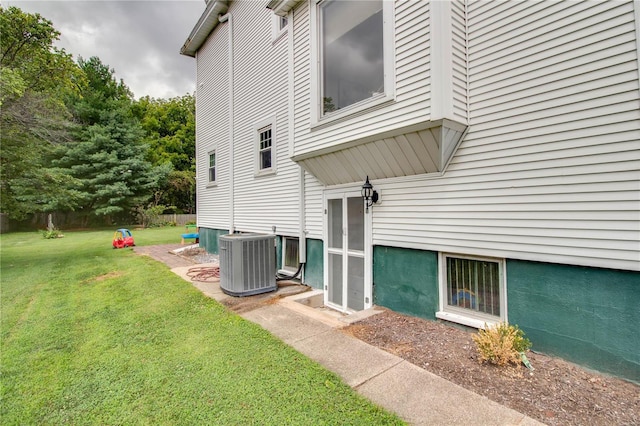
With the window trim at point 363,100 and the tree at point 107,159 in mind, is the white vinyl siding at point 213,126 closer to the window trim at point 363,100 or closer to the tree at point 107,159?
the window trim at point 363,100

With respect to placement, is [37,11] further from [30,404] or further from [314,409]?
[314,409]

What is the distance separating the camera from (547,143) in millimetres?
2953

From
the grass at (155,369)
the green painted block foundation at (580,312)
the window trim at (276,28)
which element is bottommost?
the grass at (155,369)

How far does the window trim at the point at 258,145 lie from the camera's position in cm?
717

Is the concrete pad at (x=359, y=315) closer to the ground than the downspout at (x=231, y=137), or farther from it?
closer to the ground

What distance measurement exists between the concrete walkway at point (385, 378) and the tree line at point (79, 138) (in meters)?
8.21

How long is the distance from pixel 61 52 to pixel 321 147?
10.4 metres

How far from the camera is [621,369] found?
8.34 ft

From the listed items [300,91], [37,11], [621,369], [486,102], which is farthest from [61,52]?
[621,369]

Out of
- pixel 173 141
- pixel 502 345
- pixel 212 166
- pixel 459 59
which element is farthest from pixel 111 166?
pixel 502 345

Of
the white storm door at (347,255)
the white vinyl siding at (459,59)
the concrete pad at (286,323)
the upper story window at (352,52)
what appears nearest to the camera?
the white vinyl siding at (459,59)

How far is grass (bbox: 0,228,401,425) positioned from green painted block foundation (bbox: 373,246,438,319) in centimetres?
180

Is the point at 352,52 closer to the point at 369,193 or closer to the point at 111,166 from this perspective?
the point at 369,193

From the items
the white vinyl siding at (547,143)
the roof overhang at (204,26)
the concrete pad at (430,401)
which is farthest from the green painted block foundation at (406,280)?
the roof overhang at (204,26)
